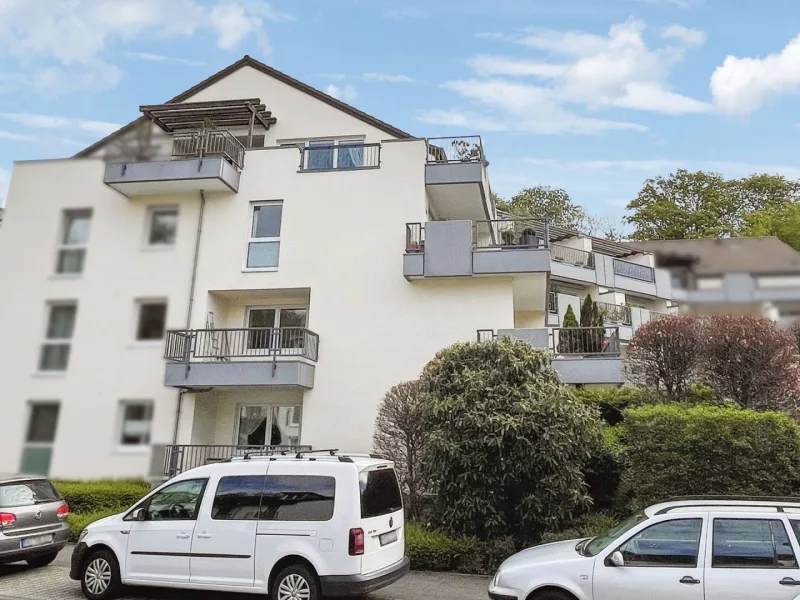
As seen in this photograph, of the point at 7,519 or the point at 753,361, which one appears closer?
the point at 7,519

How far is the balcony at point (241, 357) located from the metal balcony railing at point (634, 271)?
23443mm

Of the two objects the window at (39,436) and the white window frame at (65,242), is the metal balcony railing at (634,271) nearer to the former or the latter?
the white window frame at (65,242)

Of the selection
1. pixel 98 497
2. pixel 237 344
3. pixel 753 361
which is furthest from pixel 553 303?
pixel 98 497

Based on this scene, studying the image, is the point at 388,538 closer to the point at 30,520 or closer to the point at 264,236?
the point at 30,520

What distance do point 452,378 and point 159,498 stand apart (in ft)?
17.2

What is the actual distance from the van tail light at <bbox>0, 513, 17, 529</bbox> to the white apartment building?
16.6 feet

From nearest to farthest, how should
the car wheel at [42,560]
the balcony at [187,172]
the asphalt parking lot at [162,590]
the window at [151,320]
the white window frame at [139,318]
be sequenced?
the asphalt parking lot at [162,590]
the car wheel at [42,560]
the white window frame at [139,318]
the window at [151,320]
the balcony at [187,172]

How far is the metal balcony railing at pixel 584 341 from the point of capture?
49.0 ft

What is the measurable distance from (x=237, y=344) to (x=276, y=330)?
1922 millimetres

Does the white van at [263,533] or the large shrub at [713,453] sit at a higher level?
the large shrub at [713,453]

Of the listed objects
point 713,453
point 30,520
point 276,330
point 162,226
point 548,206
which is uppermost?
point 548,206

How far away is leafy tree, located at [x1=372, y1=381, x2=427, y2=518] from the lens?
11.7m

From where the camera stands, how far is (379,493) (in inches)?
291

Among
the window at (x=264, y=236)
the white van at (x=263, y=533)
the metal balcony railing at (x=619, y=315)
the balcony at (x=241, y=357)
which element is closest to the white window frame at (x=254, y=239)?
the window at (x=264, y=236)
